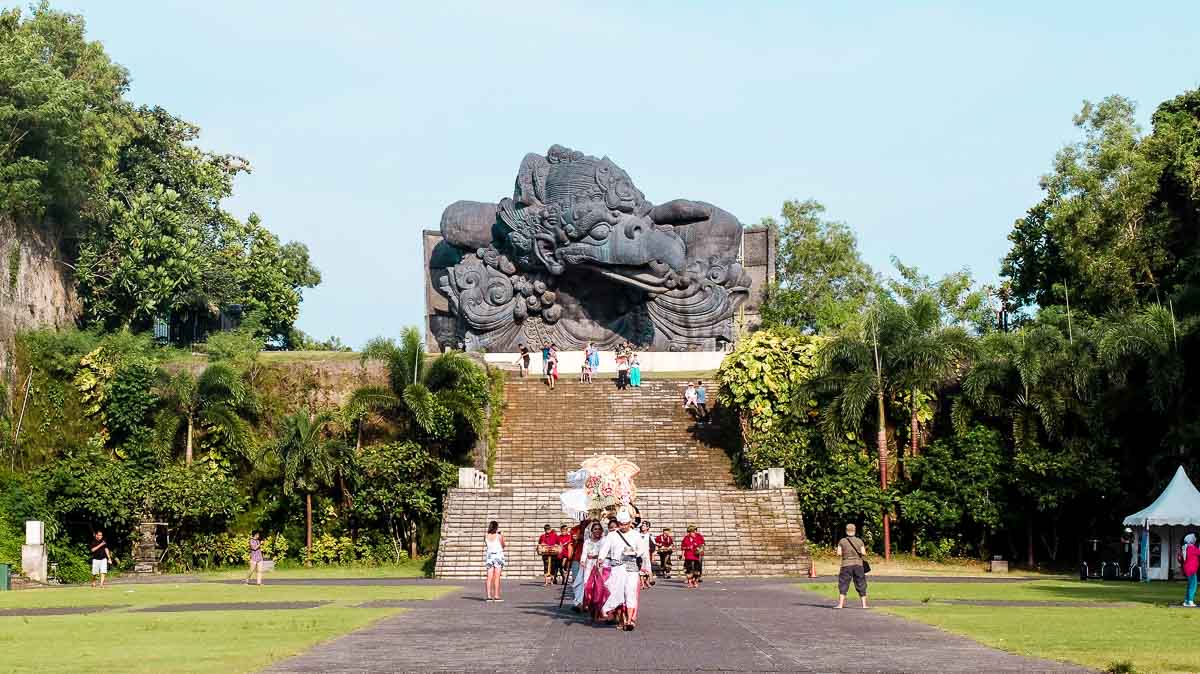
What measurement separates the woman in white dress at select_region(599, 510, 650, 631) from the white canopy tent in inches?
539

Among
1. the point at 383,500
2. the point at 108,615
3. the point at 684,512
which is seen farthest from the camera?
the point at 383,500

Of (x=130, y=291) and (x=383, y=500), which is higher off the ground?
(x=130, y=291)

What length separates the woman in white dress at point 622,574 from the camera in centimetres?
1670

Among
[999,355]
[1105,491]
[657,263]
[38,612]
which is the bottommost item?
[38,612]

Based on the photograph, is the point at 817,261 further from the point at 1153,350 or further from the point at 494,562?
the point at 494,562

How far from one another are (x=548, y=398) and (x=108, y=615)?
18817 millimetres

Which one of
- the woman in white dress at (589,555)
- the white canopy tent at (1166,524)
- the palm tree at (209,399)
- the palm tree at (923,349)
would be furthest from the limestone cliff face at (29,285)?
the white canopy tent at (1166,524)

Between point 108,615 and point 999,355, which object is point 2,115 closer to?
point 108,615

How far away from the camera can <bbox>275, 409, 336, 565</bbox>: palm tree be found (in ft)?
106

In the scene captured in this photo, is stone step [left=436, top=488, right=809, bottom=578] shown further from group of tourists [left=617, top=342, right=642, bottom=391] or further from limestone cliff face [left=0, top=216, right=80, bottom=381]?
limestone cliff face [left=0, top=216, right=80, bottom=381]

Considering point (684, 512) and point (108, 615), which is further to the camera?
point (684, 512)

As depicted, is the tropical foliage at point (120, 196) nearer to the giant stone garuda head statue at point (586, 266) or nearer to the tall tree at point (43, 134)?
the tall tree at point (43, 134)

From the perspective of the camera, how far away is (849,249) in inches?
2186

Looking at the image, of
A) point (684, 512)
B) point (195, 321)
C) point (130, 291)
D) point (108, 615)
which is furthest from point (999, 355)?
point (195, 321)
